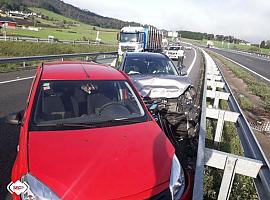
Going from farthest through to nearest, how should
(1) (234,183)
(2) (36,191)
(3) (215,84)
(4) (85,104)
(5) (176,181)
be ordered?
(3) (215,84)
(1) (234,183)
(4) (85,104)
(5) (176,181)
(2) (36,191)

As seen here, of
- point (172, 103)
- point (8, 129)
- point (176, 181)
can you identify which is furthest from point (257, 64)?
point (176, 181)

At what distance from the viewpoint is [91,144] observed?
326 centimetres

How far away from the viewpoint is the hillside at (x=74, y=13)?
124844mm

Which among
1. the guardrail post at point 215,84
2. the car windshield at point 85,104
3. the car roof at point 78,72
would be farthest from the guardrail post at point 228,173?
the guardrail post at point 215,84

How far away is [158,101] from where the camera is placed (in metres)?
6.69

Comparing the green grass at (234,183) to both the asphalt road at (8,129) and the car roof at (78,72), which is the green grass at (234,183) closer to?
the car roof at (78,72)

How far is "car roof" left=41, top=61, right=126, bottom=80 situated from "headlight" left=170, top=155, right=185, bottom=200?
1916 mm

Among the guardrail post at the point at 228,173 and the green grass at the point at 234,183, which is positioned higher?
the guardrail post at the point at 228,173

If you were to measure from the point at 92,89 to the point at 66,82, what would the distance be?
373 mm

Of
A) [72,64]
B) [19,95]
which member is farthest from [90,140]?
[19,95]

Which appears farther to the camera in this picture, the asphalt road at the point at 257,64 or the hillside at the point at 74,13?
the hillside at the point at 74,13

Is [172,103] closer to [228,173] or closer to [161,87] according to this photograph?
[161,87]

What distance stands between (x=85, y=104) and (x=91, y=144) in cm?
111

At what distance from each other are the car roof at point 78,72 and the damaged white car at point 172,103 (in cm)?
88
